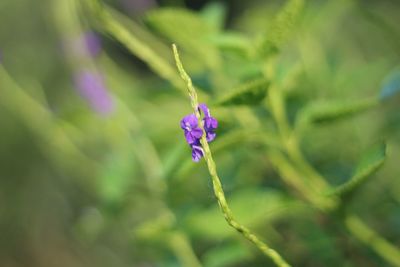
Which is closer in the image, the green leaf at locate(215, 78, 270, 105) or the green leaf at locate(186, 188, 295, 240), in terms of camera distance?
the green leaf at locate(215, 78, 270, 105)

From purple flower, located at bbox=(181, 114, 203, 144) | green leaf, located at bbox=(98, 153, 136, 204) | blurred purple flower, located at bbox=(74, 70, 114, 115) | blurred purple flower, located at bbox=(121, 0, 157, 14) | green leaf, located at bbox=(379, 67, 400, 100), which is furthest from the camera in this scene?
blurred purple flower, located at bbox=(121, 0, 157, 14)

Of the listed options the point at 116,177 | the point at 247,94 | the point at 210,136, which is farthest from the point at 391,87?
the point at 116,177

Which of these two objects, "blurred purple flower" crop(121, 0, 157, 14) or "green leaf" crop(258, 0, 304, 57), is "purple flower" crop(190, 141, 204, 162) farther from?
"blurred purple flower" crop(121, 0, 157, 14)

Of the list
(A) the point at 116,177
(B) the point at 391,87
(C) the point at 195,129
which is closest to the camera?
(C) the point at 195,129

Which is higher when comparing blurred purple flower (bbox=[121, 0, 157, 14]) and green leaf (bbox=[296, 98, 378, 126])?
blurred purple flower (bbox=[121, 0, 157, 14])

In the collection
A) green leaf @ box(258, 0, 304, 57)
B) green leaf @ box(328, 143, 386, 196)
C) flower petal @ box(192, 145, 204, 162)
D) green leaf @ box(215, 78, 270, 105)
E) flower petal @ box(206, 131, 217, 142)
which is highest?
green leaf @ box(258, 0, 304, 57)

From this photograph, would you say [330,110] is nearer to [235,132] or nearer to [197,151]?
[235,132]

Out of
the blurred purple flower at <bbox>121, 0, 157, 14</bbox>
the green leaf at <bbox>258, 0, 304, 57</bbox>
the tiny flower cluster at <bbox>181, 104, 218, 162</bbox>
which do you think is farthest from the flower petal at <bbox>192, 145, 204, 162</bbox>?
the blurred purple flower at <bbox>121, 0, 157, 14</bbox>
